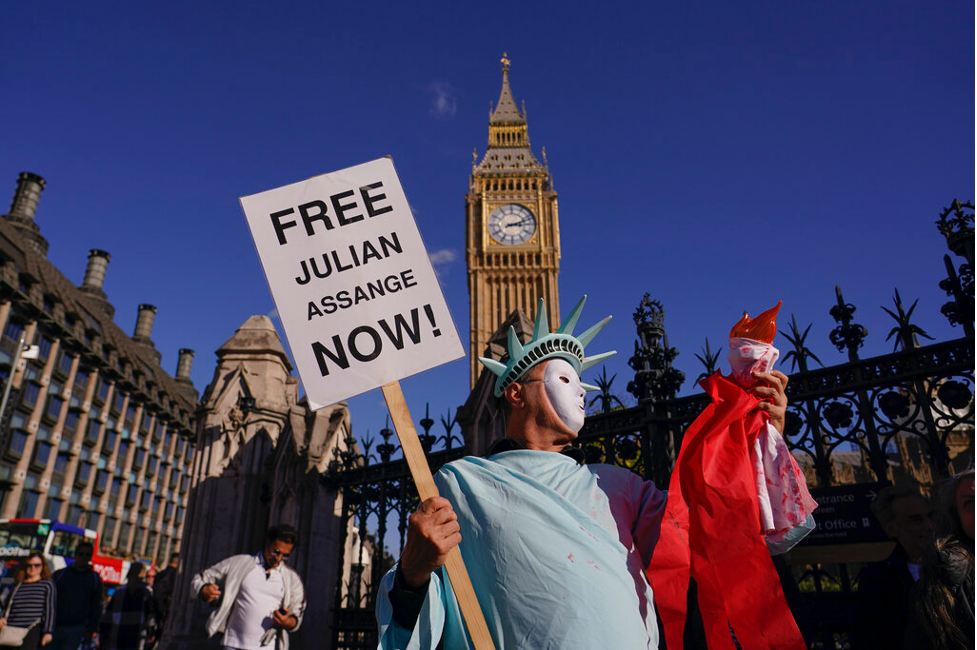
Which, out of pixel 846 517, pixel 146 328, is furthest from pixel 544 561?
pixel 146 328

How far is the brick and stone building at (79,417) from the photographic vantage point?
36.1 metres

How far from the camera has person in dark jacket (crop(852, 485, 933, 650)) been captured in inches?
118

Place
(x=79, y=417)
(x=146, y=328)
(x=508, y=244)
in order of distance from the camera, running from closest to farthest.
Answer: (x=79, y=417) → (x=508, y=244) → (x=146, y=328)

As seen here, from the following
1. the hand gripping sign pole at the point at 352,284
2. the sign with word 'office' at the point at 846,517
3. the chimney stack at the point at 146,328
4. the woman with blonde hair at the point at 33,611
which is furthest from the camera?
the chimney stack at the point at 146,328

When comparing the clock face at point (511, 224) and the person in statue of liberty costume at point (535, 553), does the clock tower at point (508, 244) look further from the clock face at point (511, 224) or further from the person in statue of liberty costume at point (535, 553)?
the person in statue of liberty costume at point (535, 553)

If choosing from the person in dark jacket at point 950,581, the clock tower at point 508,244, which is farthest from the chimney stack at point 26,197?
the person in dark jacket at point 950,581

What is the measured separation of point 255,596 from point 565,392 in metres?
3.62

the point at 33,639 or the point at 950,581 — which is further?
the point at 33,639

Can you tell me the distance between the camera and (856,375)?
4590 millimetres

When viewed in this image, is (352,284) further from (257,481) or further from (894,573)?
(257,481)

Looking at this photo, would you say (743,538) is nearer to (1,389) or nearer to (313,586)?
(313,586)

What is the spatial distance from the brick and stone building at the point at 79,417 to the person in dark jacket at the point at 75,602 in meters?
26.3

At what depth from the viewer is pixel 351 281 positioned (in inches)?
94.6

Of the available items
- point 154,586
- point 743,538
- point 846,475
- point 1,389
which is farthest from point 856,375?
point 1,389
